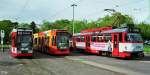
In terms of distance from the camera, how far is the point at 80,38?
166 feet

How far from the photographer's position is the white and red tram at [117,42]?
34.4 m

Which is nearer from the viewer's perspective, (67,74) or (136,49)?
(67,74)

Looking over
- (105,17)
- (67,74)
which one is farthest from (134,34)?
(105,17)

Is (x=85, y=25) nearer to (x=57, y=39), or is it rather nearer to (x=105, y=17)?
(x=105, y=17)

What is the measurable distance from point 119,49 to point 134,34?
199 centimetres

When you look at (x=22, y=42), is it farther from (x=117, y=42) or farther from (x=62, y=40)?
(x=117, y=42)

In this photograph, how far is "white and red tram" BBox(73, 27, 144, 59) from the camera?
1353 inches

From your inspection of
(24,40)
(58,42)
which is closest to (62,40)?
(58,42)

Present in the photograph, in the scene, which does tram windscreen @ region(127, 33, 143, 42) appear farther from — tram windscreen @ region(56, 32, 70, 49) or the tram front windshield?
the tram front windshield

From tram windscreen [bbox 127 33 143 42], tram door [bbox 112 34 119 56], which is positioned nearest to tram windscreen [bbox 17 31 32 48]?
tram door [bbox 112 34 119 56]

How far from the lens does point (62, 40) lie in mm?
42031

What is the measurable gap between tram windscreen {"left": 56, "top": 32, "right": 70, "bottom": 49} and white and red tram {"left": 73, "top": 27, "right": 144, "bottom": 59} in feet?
10.8

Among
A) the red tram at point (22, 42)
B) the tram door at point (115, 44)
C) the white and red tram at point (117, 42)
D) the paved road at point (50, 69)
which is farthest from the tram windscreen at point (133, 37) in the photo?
the red tram at point (22, 42)

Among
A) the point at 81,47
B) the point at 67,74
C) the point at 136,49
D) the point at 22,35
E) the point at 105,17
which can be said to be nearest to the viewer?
the point at 67,74
